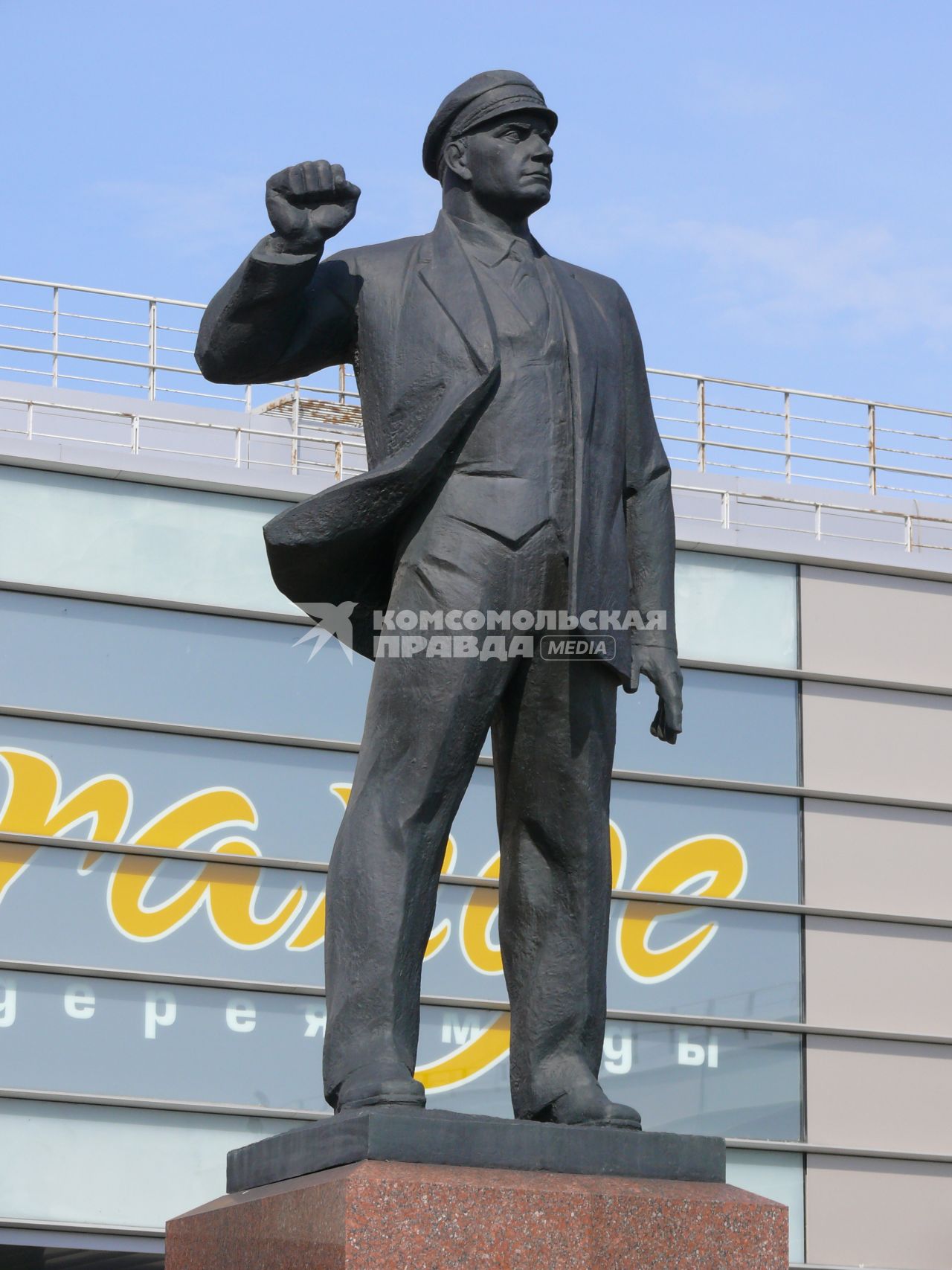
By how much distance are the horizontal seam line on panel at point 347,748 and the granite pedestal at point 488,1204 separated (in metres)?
10.5

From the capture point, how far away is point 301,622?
16375mm

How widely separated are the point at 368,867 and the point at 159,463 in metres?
11.5

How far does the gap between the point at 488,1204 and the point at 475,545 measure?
1551mm

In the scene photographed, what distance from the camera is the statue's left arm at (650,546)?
17.9ft

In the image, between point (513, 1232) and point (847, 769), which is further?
point (847, 769)

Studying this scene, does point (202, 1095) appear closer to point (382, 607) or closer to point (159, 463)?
point (159, 463)

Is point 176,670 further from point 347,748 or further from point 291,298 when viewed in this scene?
point 291,298

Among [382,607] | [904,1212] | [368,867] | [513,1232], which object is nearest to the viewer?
[513,1232]

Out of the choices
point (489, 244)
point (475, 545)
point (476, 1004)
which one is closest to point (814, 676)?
point (476, 1004)

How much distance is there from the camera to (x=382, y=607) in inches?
210

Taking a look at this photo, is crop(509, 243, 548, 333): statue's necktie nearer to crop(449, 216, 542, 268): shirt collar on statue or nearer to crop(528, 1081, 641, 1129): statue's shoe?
crop(449, 216, 542, 268): shirt collar on statue

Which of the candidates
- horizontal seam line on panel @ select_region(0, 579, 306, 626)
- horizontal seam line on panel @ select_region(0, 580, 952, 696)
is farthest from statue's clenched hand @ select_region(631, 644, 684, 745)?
horizontal seam line on panel @ select_region(0, 579, 306, 626)

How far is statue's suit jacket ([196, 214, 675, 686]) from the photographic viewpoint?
16.8 ft

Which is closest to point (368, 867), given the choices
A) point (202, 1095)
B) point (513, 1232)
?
point (513, 1232)
